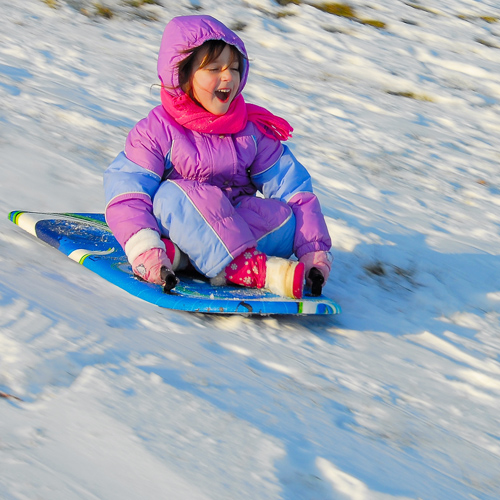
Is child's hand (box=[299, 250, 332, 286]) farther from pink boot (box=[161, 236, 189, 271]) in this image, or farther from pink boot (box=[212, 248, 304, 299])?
pink boot (box=[161, 236, 189, 271])

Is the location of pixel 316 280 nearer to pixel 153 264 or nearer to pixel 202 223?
pixel 202 223

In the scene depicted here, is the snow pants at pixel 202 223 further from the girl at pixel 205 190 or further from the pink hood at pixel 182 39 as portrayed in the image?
the pink hood at pixel 182 39

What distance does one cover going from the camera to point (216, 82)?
2844mm

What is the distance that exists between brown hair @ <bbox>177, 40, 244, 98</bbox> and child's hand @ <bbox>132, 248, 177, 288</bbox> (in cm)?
71

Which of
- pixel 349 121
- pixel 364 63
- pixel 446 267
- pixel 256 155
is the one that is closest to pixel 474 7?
pixel 364 63

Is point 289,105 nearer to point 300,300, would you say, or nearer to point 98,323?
point 300,300

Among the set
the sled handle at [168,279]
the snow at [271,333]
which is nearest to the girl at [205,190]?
the sled handle at [168,279]

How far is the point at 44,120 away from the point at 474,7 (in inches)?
275

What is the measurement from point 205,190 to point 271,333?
61 centimetres

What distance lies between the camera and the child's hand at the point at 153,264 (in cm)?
263

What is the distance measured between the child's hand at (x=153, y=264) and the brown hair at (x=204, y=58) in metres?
0.71

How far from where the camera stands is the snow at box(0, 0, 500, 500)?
1663 mm

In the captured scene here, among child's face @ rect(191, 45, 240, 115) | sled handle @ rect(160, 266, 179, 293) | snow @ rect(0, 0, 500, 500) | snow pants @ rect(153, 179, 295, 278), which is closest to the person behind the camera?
snow @ rect(0, 0, 500, 500)

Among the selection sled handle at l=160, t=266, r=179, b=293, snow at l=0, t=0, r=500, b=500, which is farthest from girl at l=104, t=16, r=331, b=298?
snow at l=0, t=0, r=500, b=500
